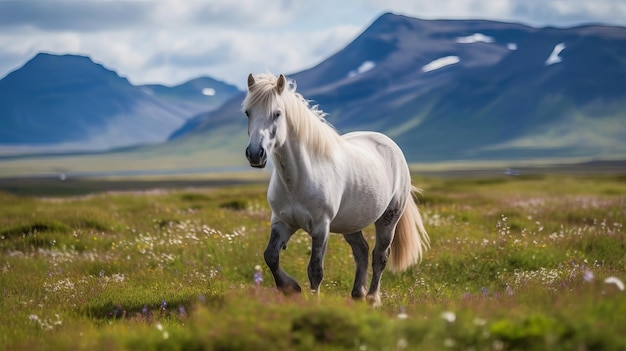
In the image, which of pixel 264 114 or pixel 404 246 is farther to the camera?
pixel 404 246

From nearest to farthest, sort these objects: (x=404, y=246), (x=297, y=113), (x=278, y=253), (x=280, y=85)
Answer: (x=280, y=85), (x=297, y=113), (x=278, y=253), (x=404, y=246)

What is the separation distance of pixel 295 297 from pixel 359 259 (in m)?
4.58

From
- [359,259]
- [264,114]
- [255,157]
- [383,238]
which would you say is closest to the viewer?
[255,157]

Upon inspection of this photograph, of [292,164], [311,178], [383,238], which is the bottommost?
[383,238]

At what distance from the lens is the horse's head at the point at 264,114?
344 inches

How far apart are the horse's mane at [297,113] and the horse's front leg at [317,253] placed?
106 cm

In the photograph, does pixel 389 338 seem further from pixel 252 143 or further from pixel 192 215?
pixel 192 215

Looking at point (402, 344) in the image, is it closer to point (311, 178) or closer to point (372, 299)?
point (311, 178)

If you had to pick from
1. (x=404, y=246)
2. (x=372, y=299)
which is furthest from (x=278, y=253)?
(x=404, y=246)

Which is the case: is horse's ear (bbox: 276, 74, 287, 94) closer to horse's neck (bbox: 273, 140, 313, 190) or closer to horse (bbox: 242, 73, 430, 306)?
horse (bbox: 242, 73, 430, 306)

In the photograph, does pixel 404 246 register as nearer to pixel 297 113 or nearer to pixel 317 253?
pixel 317 253

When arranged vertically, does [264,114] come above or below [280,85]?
below

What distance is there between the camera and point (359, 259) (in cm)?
1186

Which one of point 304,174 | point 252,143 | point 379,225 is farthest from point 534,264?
point 252,143
